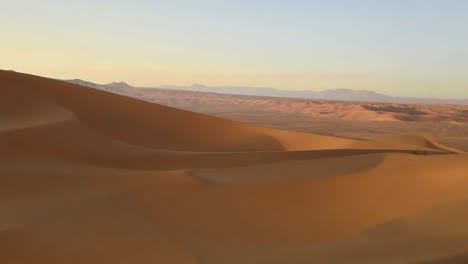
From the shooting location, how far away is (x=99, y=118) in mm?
10695

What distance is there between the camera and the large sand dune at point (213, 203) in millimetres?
3852

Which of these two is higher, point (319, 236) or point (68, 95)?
point (68, 95)

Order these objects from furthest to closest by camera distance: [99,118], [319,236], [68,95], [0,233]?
[68,95] → [99,118] → [319,236] → [0,233]

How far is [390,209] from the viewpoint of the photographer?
17.0 ft

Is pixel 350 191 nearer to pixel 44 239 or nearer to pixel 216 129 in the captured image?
pixel 44 239

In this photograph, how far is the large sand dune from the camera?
3852 mm

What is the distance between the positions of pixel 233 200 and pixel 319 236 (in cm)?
114

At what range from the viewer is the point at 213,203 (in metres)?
5.14

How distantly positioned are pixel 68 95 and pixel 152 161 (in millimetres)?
4854

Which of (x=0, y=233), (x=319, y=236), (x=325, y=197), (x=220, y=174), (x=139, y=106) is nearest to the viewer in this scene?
(x=0, y=233)

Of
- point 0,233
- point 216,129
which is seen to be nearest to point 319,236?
point 0,233

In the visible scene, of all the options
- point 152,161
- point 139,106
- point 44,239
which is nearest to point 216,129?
point 139,106

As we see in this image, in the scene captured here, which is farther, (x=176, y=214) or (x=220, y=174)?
(x=220, y=174)

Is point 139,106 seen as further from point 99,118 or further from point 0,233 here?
point 0,233
